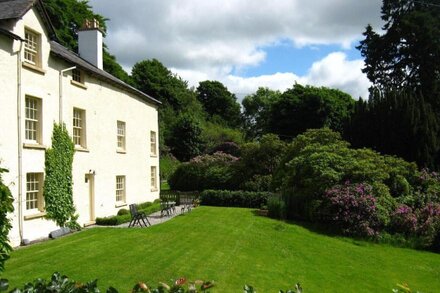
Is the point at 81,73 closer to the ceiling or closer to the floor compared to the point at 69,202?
closer to the ceiling

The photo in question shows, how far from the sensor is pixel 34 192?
16031 millimetres

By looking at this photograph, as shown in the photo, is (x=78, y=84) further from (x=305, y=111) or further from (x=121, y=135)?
(x=305, y=111)

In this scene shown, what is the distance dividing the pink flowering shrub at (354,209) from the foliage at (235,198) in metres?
7.79

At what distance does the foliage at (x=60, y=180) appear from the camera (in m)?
16.5

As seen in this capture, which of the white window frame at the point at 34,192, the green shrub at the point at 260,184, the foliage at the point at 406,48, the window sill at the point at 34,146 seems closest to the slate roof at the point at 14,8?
the window sill at the point at 34,146

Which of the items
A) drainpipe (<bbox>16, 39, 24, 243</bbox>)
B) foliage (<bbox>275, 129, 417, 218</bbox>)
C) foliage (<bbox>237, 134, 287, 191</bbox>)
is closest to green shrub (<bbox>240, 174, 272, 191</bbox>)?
foliage (<bbox>237, 134, 287, 191</bbox>)

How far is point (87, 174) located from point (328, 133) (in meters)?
14.5

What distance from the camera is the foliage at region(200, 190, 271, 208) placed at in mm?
29133

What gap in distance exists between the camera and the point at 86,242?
49.0 feet

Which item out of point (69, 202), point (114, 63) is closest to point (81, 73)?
point (69, 202)

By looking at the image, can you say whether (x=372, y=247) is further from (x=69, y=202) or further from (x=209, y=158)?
(x=209, y=158)

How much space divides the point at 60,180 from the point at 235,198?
47.8 feet

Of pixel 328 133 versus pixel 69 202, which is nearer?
pixel 69 202

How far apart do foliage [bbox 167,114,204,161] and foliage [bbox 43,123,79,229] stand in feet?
103
